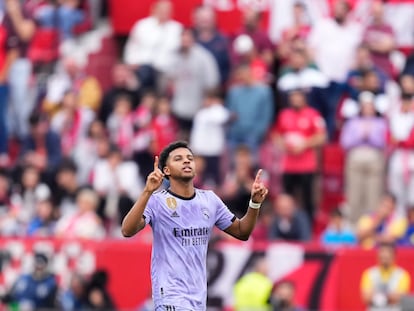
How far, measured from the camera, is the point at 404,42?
21.3 m

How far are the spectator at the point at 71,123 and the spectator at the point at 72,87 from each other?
7.5 inches

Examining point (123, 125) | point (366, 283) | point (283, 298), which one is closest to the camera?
point (366, 283)

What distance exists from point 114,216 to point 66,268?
3.51 feet

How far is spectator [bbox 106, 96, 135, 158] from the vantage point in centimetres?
2067

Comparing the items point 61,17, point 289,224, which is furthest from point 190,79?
point 61,17

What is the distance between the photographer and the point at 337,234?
18.8 m

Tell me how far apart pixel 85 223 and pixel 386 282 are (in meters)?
4.40

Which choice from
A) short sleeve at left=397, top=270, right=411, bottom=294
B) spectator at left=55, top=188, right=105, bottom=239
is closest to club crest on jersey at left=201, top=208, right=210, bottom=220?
short sleeve at left=397, top=270, right=411, bottom=294

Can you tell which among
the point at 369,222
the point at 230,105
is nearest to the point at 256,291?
the point at 369,222

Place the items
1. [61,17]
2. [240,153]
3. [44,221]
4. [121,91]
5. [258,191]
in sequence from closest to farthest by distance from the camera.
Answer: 1. [258,191]
2. [240,153]
3. [44,221]
4. [121,91]
5. [61,17]

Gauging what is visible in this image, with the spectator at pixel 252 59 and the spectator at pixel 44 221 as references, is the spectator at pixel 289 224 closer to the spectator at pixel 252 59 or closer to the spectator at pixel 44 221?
the spectator at pixel 252 59

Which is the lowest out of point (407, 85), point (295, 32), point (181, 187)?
point (181, 187)

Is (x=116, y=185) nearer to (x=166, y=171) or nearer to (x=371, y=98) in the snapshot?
(x=371, y=98)

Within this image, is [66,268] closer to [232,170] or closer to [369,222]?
[232,170]
